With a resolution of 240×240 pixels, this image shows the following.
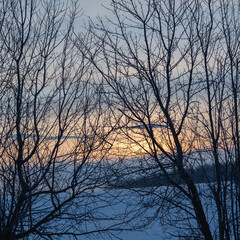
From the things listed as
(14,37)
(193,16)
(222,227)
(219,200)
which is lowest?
(222,227)

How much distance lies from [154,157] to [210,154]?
38.3 inches

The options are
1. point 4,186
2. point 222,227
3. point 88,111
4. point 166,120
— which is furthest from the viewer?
point 88,111

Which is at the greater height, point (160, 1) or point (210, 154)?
point (160, 1)

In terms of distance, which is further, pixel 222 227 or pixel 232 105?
pixel 232 105

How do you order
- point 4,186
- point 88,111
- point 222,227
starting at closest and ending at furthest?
point 222,227, point 4,186, point 88,111

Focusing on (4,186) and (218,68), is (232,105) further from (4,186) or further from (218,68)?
(4,186)

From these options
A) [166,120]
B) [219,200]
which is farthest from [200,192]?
[166,120]

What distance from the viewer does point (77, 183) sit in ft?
19.4

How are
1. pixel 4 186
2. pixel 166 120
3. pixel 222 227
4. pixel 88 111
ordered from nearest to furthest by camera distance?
1. pixel 222 227
2. pixel 4 186
3. pixel 166 120
4. pixel 88 111

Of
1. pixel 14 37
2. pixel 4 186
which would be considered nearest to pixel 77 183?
pixel 4 186

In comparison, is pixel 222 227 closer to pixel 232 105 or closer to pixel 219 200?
pixel 219 200

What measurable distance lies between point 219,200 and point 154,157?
49.5 inches

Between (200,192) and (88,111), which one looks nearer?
(200,192)

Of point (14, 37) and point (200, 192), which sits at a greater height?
point (14, 37)
